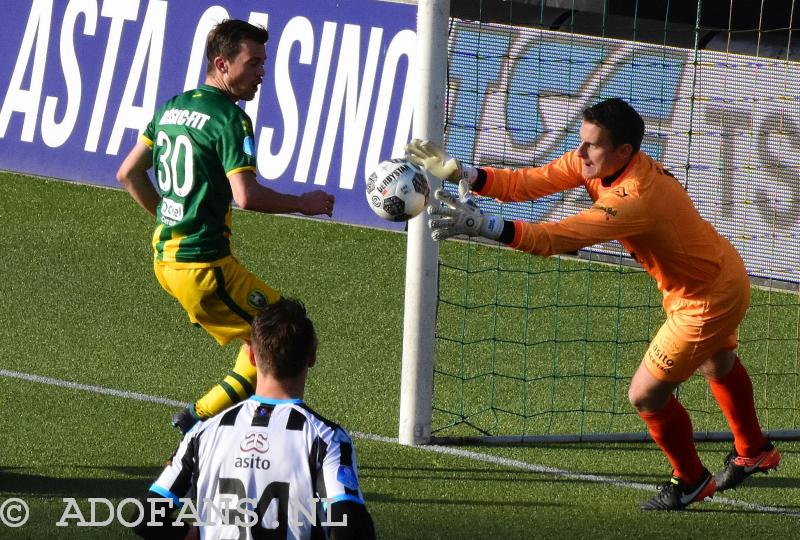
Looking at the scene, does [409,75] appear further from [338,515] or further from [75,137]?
[338,515]

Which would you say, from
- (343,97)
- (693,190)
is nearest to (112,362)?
(343,97)

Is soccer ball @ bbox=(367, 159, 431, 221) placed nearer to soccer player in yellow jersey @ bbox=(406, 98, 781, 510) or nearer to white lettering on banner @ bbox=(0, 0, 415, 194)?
soccer player in yellow jersey @ bbox=(406, 98, 781, 510)

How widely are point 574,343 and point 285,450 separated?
21.8 feet

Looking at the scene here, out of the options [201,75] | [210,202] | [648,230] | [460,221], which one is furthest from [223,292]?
[201,75]

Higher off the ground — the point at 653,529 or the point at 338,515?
the point at 338,515

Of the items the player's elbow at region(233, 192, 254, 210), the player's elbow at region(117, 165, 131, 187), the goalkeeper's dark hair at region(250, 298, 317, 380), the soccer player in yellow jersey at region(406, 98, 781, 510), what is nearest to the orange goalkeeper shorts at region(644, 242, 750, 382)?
the soccer player in yellow jersey at region(406, 98, 781, 510)

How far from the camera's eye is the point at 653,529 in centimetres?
691

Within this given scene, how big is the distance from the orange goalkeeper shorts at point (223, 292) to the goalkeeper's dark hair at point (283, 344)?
2639 mm

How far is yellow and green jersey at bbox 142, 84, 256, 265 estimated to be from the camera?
268 inches

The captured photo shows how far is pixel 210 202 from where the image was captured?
22.8ft

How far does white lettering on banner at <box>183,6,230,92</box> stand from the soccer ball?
6810 millimetres

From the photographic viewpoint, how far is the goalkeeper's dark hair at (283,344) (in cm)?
423

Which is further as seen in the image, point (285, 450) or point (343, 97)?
point (343, 97)

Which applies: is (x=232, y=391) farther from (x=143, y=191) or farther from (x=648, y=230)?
(x=648, y=230)
